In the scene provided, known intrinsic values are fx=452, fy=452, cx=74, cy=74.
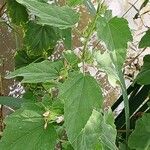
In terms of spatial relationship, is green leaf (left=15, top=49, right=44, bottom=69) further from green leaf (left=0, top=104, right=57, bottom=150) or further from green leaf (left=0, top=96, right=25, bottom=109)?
green leaf (left=0, top=104, right=57, bottom=150)

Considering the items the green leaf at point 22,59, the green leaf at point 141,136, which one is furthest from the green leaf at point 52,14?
the green leaf at point 22,59

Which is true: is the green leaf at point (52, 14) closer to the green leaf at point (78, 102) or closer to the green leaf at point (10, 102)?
the green leaf at point (78, 102)

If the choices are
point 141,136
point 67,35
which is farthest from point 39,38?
point 141,136

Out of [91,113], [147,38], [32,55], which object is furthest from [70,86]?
[32,55]

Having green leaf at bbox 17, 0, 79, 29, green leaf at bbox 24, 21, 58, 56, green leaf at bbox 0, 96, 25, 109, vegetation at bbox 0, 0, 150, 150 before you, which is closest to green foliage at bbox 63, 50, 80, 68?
vegetation at bbox 0, 0, 150, 150

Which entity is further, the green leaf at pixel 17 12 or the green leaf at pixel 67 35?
the green leaf at pixel 17 12
